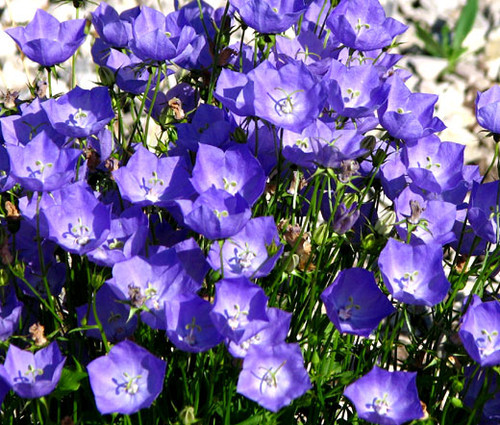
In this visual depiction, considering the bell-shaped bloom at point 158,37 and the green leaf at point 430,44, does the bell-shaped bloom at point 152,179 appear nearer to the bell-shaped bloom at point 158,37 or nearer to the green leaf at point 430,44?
the bell-shaped bloom at point 158,37

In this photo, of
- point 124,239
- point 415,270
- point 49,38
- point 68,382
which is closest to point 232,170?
point 124,239

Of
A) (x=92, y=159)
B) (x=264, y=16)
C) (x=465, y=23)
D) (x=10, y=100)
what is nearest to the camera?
(x=264, y=16)

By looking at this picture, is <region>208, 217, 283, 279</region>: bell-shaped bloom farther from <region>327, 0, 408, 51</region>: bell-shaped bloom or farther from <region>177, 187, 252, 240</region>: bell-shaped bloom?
<region>327, 0, 408, 51</region>: bell-shaped bloom

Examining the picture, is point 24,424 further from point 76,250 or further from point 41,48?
point 41,48

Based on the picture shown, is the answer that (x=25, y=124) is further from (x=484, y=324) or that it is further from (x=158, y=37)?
(x=484, y=324)

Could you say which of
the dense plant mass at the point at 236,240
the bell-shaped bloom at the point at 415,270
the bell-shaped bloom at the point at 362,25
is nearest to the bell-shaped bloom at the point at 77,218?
the dense plant mass at the point at 236,240

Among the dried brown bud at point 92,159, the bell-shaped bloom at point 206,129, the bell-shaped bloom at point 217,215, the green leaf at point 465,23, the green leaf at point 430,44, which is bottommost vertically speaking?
the green leaf at point 430,44

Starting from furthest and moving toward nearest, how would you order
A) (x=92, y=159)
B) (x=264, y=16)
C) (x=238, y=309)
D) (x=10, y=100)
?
1. (x=10, y=100)
2. (x=92, y=159)
3. (x=264, y=16)
4. (x=238, y=309)
